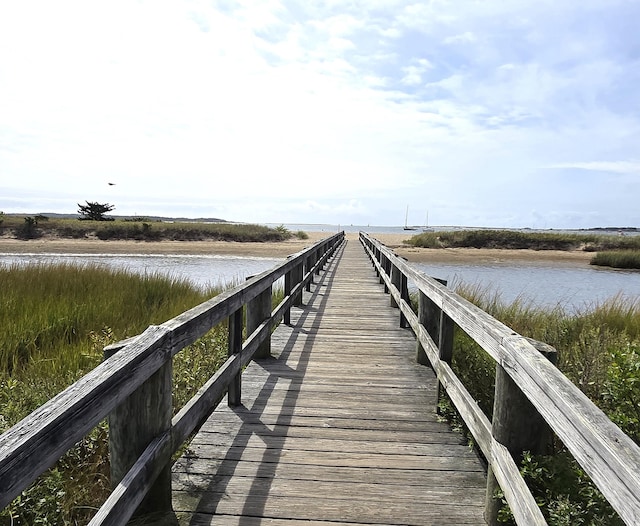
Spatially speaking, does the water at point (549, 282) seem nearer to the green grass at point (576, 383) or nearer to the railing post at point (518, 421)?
the green grass at point (576, 383)

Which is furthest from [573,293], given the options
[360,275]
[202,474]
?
[202,474]

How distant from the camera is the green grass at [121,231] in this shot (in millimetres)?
38250

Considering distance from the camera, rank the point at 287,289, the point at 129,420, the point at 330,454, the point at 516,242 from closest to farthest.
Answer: the point at 129,420 → the point at 330,454 → the point at 287,289 → the point at 516,242

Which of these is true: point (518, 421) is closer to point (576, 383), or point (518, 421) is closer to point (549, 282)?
point (576, 383)

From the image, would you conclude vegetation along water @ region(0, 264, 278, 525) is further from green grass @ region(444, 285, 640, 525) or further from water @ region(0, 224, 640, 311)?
water @ region(0, 224, 640, 311)

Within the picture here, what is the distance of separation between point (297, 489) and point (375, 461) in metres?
0.63

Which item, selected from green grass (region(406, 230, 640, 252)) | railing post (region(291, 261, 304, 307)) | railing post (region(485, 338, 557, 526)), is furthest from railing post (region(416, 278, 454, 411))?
green grass (region(406, 230, 640, 252))

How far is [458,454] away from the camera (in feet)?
10.9

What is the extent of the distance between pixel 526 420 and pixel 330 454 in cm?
148

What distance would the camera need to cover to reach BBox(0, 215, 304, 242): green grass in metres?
38.2

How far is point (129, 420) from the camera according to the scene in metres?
2.15

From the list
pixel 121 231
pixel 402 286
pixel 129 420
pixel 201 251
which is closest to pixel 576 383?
pixel 402 286

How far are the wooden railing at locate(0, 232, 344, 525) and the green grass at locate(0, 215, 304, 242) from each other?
132ft

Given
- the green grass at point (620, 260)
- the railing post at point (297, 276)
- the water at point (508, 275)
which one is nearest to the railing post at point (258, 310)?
the railing post at point (297, 276)
